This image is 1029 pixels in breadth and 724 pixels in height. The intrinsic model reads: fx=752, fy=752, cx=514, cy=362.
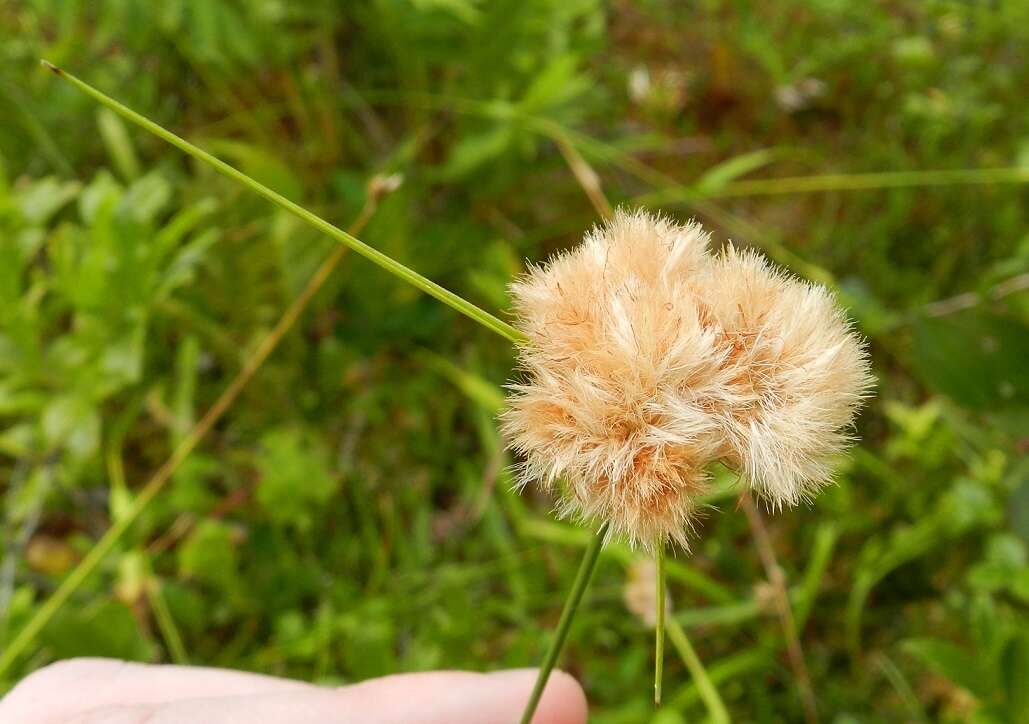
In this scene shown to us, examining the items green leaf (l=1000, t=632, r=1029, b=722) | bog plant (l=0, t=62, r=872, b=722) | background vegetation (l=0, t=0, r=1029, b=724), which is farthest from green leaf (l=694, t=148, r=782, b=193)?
bog plant (l=0, t=62, r=872, b=722)

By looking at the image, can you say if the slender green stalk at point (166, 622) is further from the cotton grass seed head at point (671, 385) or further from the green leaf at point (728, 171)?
the green leaf at point (728, 171)

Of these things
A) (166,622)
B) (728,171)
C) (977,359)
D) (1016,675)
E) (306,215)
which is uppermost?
(306,215)

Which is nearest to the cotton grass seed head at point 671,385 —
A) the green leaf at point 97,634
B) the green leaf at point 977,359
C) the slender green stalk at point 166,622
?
the green leaf at point 977,359

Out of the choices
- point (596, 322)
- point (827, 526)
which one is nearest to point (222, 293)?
point (596, 322)

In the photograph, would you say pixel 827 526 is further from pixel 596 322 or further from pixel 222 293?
pixel 222 293

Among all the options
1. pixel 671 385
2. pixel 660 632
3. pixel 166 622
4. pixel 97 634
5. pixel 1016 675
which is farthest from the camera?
pixel 166 622

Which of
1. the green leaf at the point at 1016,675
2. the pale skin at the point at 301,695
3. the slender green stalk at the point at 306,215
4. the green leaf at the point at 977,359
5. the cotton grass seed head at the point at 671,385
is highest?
the slender green stalk at the point at 306,215

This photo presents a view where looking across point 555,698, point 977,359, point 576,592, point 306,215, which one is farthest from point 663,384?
point 977,359

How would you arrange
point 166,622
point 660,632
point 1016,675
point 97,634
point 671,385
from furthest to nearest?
point 166,622
point 97,634
point 1016,675
point 671,385
point 660,632

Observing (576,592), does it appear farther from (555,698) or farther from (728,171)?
(728,171)
